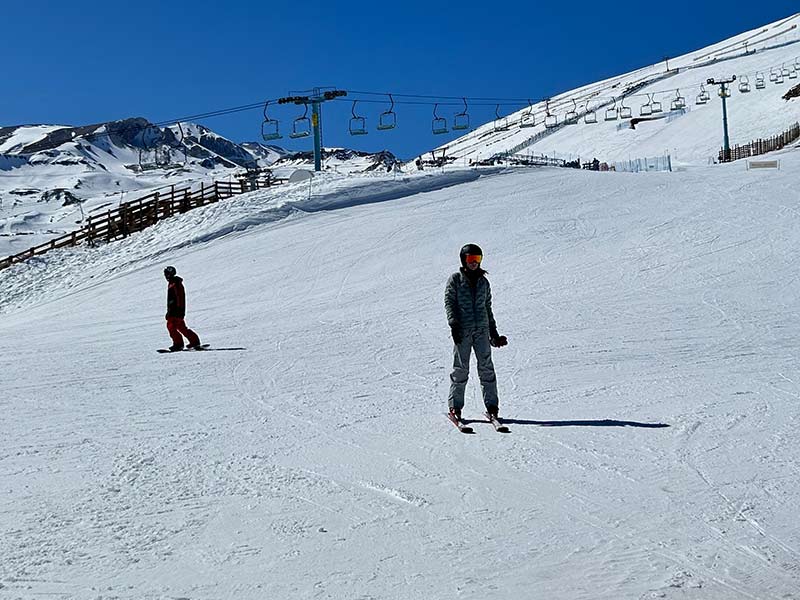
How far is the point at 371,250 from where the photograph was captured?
2534 cm

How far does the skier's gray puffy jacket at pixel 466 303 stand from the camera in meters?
7.49

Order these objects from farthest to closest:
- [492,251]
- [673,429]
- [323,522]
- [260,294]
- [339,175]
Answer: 1. [339,175]
2. [492,251]
3. [260,294]
4. [673,429]
5. [323,522]

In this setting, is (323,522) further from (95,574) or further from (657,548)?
(657,548)

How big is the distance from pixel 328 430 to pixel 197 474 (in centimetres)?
172

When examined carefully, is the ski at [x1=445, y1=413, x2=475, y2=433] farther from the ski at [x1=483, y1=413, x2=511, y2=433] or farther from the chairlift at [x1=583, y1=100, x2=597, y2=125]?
the chairlift at [x1=583, y1=100, x2=597, y2=125]

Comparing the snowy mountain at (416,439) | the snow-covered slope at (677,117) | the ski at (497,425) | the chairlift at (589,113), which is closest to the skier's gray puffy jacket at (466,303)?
the ski at (497,425)

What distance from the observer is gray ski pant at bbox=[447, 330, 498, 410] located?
7.54m

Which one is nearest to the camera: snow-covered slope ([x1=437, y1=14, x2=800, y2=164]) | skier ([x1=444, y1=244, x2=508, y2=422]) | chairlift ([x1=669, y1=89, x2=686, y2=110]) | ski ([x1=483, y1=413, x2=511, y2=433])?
ski ([x1=483, y1=413, x2=511, y2=433])

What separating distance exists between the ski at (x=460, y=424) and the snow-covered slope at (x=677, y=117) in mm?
55033

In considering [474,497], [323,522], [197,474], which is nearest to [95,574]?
[323,522]

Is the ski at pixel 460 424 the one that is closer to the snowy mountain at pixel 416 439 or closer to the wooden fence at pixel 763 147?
the snowy mountain at pixel 416 439

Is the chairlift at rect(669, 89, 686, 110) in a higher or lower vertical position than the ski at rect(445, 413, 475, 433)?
higher

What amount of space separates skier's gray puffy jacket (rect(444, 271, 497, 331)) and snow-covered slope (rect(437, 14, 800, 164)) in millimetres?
54985

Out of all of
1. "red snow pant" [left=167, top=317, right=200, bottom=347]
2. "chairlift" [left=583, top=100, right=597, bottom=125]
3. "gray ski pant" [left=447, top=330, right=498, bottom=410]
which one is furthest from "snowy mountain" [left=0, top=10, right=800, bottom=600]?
"chairlift" [left=583, top=100, right=597, bottom=125]
